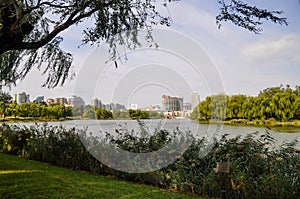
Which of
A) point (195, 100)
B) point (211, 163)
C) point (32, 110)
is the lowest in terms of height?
point (211, 163)

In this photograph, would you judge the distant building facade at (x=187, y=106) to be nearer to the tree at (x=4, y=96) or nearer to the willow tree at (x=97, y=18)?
the willow tree at (x=97, y=18)

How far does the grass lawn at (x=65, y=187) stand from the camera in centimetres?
360

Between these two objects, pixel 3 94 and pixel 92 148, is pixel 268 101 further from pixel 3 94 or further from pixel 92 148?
pixel 3 94

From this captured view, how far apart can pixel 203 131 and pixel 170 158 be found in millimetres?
869

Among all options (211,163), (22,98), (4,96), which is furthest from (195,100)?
(22,98)

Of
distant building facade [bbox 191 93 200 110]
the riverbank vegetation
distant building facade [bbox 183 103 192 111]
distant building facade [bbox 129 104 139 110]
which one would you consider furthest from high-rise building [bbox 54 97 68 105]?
distant building facade [bbox 191 93 200 110]

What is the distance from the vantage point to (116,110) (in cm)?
449

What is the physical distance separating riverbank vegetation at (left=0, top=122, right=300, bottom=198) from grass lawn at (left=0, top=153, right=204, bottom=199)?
269mm

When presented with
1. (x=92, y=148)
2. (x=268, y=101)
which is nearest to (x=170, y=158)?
(x=92, y=148)

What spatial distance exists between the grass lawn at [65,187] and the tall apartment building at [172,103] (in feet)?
4.29

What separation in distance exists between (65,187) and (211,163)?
6.97ft

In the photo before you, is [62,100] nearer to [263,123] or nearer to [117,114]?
[117,114]

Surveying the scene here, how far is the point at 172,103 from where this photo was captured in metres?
4.58

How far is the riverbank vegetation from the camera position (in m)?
3.55
